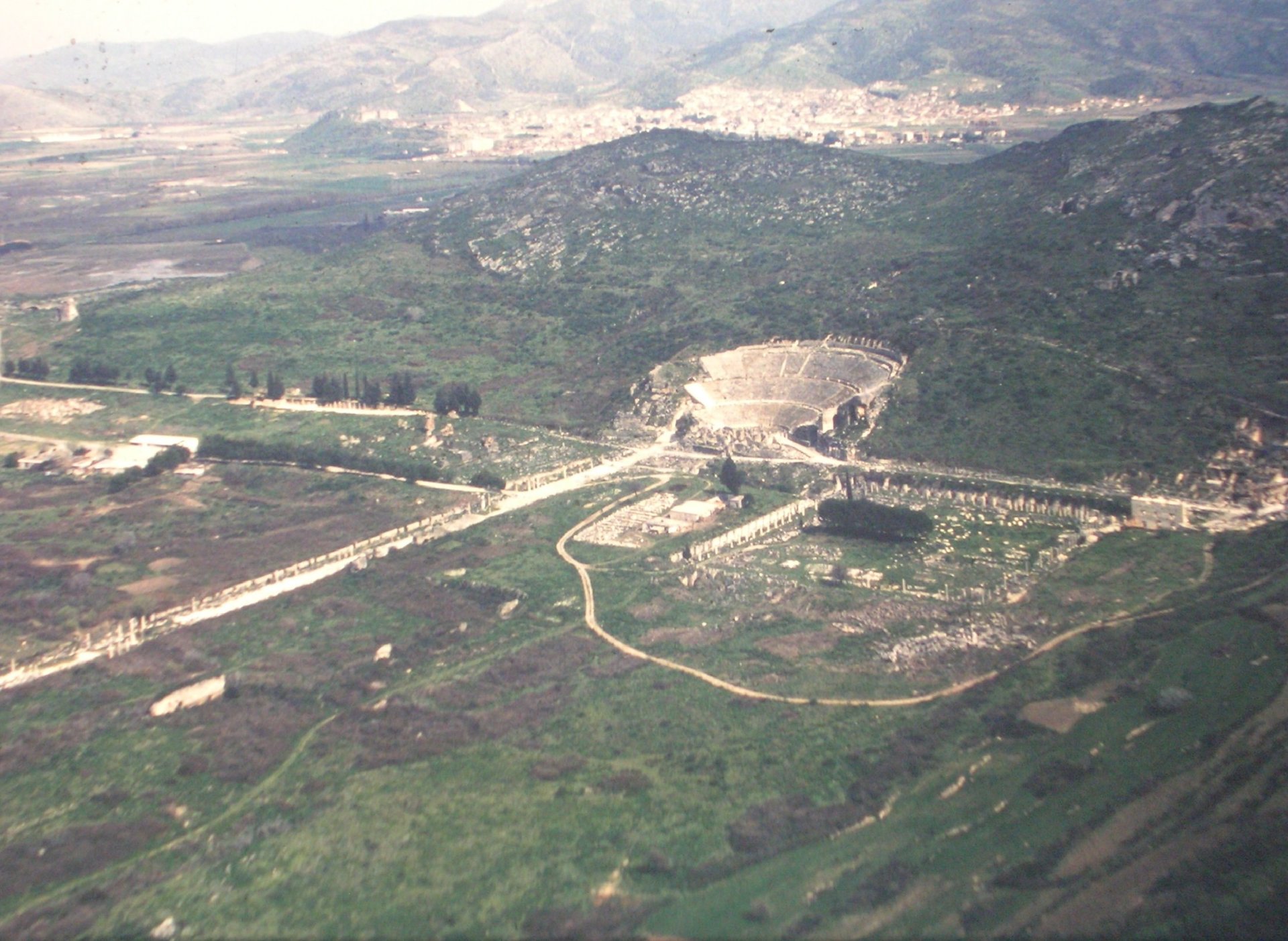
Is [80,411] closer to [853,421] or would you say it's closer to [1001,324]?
[853,421]

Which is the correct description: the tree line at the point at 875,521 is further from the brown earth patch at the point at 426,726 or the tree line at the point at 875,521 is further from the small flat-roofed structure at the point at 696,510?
the brown earth patch at the point at 426,726

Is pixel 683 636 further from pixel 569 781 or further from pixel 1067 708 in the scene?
pixel 1067 708

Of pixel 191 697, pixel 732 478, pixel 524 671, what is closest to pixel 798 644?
pixel 524 671

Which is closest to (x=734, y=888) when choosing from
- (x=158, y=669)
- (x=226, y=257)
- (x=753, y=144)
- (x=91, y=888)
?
(x=91, y=888)

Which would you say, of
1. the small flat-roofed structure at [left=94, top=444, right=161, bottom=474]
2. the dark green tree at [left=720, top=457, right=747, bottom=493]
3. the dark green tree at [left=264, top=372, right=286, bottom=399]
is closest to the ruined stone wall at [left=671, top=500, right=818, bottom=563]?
the dark green tree at [left=720, top=457, right=747, bottom=493]

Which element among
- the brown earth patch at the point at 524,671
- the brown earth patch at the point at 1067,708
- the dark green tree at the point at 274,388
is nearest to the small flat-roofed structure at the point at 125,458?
the dark green tree at the point at 274,388
